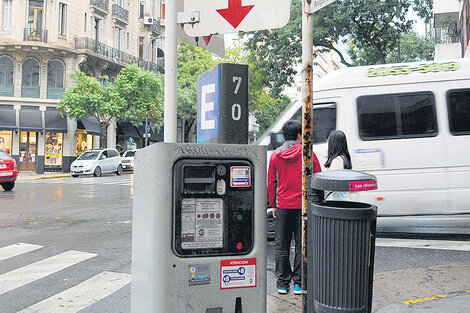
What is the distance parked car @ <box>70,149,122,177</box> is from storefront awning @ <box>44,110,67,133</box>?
191 inches

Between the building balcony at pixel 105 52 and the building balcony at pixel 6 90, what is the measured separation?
5.18 m

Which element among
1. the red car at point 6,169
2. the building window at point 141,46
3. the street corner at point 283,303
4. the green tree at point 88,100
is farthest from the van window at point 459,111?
the building window at point 141,46

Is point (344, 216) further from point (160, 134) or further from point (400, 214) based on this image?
point (160, 134)

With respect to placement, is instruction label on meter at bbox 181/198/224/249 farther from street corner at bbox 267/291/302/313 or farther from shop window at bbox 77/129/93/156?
shop window at bbox 77/129/93/156

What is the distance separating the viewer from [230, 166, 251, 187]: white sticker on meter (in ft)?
8.40

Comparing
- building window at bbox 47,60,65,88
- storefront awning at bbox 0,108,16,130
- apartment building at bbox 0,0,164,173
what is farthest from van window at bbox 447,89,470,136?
building window at bbox 47,60,65,88

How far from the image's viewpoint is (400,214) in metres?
8.05

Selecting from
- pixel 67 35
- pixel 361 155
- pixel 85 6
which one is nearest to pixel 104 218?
pixel 361 155

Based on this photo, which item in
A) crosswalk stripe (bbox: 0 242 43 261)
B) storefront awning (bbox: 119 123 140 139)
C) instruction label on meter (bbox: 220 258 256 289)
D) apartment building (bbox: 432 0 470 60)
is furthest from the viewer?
storefront awning (bbox: 119 123 140 139)

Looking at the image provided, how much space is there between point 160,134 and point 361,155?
35854mm

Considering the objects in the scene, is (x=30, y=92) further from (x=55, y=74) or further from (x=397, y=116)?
(x=397, y=116)

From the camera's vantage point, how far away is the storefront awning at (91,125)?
32341 mm

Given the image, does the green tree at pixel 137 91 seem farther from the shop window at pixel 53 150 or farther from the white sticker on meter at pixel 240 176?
the white sticker on meter at pixel 240 176

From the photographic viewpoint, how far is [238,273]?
2574 mm
